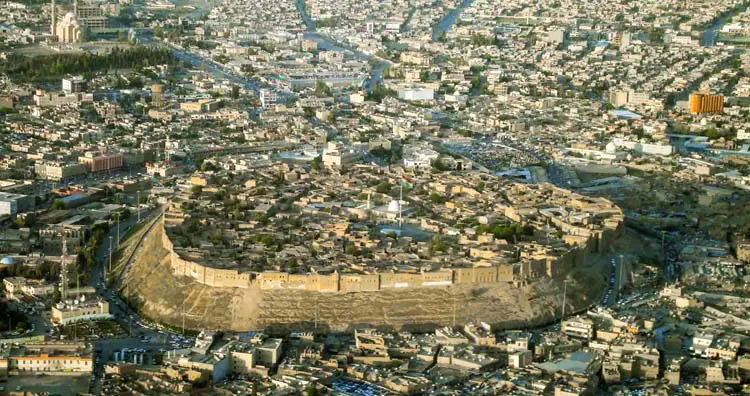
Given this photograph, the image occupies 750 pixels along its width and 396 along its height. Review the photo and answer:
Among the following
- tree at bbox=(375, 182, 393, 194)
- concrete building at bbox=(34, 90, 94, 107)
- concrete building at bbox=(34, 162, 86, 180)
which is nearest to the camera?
tree at bbox=(375, 182, 393, 194)

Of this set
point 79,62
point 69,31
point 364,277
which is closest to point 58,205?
point 364,277

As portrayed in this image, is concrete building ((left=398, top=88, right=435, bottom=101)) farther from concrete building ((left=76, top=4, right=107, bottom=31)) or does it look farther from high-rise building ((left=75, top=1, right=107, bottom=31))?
high-rise building ((left=75, top=1, right=107, bottom=31))

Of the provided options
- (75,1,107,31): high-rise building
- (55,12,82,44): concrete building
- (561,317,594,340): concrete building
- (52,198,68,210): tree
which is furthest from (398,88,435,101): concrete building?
(561,317,594,340): concrete building

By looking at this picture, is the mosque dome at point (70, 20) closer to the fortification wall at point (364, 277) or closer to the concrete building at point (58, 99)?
the concrete building at point (58, 99)

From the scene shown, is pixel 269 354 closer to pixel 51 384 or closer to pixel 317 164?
pixel 51 384

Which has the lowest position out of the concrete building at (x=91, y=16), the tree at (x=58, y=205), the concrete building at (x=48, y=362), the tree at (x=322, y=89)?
the concrete building at (x=48, y=362)

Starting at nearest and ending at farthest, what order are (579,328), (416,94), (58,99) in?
(579,328)
(58,99)
(416,94)

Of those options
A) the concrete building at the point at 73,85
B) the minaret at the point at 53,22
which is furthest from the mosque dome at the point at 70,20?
the concrete building at the point at 73,85

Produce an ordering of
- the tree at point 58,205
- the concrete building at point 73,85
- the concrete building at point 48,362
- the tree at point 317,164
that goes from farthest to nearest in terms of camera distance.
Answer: the concrete building at point 73,85 < the tree at point 317,164 < the tree at point 58,205 < the concrete building at point 48,362
